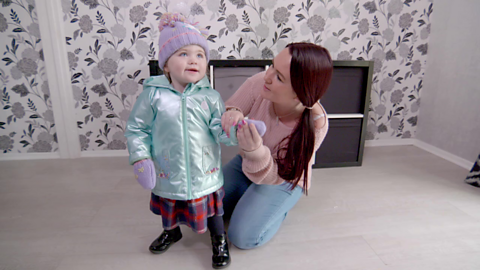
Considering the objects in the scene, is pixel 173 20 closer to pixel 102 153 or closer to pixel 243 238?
pixel 243 238

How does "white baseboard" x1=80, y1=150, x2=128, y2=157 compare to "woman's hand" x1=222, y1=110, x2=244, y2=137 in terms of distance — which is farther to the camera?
"white baseboard" x1=80, y1=150, x2=128, y2=157

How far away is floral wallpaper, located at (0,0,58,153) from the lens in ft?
5.54

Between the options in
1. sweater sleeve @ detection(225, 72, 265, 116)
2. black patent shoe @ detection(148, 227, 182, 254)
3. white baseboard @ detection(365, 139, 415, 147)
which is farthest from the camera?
white baseboard @ detection(365, 139, 415, 147)

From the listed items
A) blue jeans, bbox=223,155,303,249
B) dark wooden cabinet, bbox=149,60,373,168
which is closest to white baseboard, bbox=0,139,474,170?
dark wooden cabinet, bbox=149,60,373,168

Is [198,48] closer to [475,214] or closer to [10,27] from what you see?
[475,214]

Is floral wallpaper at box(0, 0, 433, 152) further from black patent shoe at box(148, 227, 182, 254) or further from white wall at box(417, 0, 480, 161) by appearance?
black patent shoe at box(148, 227, 182, 254)

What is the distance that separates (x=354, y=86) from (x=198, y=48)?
122cm

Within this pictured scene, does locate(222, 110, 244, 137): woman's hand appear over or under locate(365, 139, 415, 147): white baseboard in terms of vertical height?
over

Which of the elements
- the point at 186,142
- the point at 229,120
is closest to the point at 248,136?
the point at 229,120

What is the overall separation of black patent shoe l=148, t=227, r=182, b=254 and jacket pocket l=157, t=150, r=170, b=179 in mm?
281

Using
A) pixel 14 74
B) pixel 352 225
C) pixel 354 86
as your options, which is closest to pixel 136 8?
pixel 14 74

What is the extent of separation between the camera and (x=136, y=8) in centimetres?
175

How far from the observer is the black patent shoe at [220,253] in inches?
36.4

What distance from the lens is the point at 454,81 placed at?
1.86 metres
